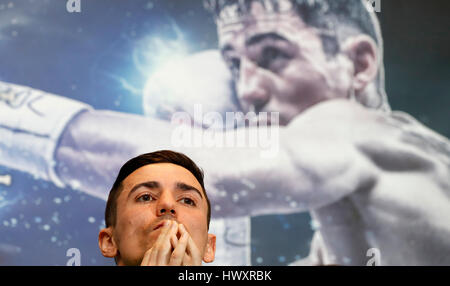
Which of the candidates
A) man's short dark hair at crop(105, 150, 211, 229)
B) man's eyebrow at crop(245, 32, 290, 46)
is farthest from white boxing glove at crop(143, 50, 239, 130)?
man's short dark hair at crop(105, 150, 211, 229)

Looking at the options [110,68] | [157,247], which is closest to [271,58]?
[110,68]

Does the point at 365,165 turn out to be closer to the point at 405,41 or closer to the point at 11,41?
the point at 405,41

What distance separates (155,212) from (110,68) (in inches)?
61.6

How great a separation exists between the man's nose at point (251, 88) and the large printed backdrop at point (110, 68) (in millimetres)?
221

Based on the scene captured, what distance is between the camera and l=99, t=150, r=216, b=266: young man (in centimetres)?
85

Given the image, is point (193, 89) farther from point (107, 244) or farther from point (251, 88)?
point (107, 244)

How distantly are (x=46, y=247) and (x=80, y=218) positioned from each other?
186 mm

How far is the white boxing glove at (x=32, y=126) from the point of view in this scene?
2236mm

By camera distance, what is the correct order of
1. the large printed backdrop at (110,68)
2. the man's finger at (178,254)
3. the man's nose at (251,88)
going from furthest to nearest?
the man's nose at (251,88) < the large printed backdrop at (110,68) < the man's finger at (178,254)

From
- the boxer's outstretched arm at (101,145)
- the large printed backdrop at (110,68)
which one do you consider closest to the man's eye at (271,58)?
the large printed backdrop at (110,68)

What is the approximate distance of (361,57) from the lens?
2.38m

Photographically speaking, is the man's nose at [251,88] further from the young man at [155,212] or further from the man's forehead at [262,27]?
the young man at [155,212]

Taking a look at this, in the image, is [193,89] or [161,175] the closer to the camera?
[161,175]

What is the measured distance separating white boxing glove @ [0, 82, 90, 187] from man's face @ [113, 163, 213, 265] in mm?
1378
